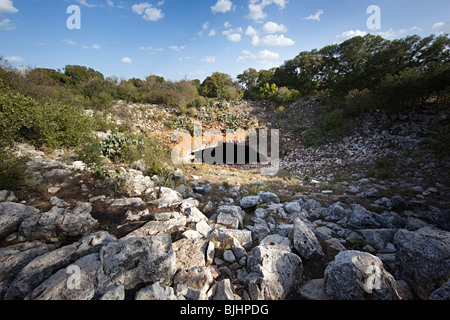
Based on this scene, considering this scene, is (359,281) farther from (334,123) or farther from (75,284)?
(334,123)

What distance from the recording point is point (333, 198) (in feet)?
17.5

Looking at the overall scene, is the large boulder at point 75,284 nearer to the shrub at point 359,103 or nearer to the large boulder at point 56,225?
the large boulder at point 56,225

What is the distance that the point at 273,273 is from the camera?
2.12 meters

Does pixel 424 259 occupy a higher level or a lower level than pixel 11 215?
lower

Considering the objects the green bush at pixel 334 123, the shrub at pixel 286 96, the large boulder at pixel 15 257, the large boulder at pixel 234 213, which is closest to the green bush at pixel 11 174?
the large boulder at pixel 15 257

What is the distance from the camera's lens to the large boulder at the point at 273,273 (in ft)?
6.46

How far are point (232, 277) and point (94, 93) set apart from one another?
46.3ft

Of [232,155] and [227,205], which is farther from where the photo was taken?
[232,155]

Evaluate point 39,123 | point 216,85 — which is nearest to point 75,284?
point 39,123

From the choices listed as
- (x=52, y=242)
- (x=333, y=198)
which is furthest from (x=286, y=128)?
(x=52, y=242)

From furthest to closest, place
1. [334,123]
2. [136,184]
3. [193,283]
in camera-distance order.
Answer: [334,123] < [136,184] < [193,283]

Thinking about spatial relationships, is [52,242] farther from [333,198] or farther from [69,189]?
[333,198]

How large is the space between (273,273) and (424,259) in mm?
1802
